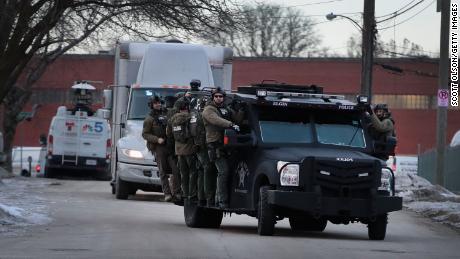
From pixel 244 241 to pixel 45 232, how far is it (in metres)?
3.47

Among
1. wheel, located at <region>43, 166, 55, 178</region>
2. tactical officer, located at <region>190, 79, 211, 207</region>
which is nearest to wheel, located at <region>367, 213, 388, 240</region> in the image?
tactical officer, located at <region>190, 79, 211, 207</region>

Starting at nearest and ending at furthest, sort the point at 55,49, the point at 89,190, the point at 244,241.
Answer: the point at 244,241
the point at 89,190
the point at 55,49

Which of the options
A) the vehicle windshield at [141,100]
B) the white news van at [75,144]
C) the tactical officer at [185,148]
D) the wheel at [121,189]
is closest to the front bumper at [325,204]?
the tactical officer at [185,148]

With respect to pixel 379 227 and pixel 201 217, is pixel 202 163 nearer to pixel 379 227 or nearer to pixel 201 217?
pixel 201 217

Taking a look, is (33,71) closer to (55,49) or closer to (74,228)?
(55,49)

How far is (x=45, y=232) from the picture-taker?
16.5 metres

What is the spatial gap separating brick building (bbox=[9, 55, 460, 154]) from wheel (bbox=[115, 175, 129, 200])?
129 feet

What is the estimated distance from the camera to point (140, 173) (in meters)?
24.8

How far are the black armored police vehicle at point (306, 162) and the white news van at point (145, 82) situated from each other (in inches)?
290

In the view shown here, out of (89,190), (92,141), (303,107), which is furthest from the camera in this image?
(92,141)

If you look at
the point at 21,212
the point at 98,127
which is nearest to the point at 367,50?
the point at 98,127

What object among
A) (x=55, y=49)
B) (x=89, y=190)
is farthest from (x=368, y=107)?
(x=55, y=49)

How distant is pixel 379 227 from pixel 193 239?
2841 millimetres

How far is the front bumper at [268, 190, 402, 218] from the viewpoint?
1514 centimetres
